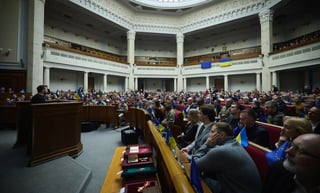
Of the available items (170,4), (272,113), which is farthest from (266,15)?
(272,113)

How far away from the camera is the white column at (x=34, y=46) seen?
9.29 meters

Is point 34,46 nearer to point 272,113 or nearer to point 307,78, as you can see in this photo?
point 272,113

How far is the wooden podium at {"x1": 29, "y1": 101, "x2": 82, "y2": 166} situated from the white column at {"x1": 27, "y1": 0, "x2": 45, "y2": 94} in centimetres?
811

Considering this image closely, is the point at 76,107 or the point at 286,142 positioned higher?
the point at 76,107

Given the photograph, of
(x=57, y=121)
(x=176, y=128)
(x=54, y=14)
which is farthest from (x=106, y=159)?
(x=54, y=14)

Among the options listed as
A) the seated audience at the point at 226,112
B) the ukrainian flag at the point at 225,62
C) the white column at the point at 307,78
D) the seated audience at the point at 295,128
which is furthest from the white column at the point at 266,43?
the seated audience at the point at 295,128

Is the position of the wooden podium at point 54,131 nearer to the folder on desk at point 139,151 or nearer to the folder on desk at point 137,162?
the folder on desk at point 139,151

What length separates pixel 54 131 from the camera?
3141 mm

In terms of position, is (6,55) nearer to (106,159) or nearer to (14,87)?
(14,87)

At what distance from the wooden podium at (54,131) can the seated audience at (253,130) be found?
11.3ft

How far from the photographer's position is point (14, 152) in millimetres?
3496

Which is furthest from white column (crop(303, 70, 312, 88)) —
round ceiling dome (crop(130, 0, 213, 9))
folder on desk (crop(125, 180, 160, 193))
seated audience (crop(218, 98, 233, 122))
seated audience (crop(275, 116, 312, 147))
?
folder on desk (crop(125, 180, 160, 193))

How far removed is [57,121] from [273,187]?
3562 millimetres

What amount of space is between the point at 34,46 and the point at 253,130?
1199 centimetres
